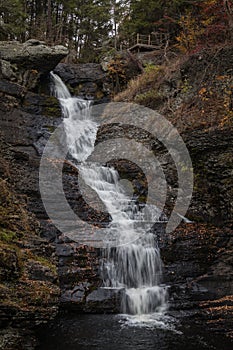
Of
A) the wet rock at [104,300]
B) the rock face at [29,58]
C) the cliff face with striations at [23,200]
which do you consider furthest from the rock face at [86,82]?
the wet rock at [104,300]

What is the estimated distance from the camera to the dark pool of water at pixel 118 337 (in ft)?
20.0

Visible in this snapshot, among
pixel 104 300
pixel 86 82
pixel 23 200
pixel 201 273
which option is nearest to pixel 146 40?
pixel 86 82

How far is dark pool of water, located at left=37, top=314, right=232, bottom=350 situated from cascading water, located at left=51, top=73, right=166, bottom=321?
746 millimetres

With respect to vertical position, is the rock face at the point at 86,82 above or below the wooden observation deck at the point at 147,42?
below

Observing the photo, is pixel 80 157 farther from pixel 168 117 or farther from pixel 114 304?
pixel 114 304

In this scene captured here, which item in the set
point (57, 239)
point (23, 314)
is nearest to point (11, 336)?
point (23, 314)

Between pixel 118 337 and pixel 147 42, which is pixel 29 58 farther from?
pixel 118 337

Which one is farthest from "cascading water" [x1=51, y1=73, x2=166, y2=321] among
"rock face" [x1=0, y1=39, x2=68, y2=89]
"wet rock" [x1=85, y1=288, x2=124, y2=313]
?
"rock face" [x1=0, y1=39, x2=68, y2=89]

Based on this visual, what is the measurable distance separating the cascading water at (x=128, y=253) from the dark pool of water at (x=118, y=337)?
746 mm

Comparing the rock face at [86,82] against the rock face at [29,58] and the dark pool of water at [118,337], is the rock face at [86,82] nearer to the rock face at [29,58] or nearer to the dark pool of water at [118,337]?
the rock face at [29,58]

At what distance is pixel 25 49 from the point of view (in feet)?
55.6

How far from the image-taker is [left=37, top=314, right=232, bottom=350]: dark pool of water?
6.09 meters

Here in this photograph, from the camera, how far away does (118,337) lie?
6398 millimetres

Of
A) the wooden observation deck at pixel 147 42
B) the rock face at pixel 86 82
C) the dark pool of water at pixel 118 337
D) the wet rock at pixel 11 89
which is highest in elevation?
the wooden observation deck at pixel 147 42
